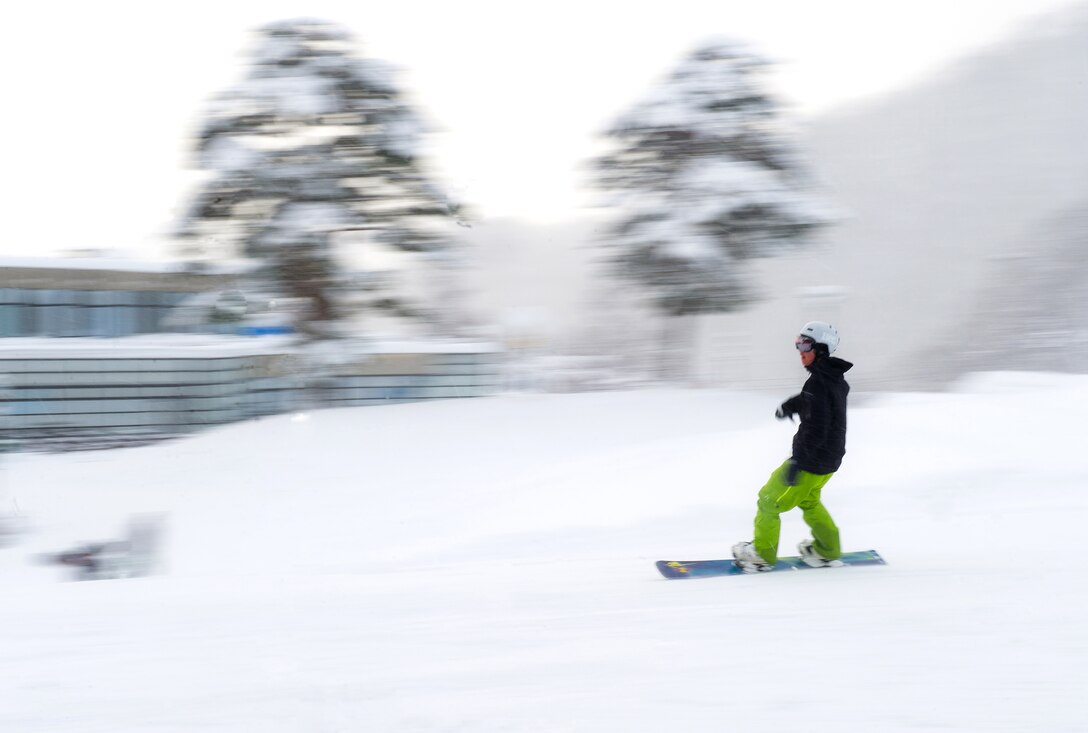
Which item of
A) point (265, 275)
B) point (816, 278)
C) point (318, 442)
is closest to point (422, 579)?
point (318, 442)

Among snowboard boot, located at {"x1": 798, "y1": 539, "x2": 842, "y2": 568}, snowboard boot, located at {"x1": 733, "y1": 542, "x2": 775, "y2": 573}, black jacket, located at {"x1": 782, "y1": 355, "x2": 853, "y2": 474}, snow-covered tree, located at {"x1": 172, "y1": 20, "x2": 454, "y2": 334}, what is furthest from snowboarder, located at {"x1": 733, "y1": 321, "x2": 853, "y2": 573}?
snow-covered tree, located at {"x1": 172, "y1": 20, "x2": 454, "y2": 334}

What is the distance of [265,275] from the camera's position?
17.6 metres

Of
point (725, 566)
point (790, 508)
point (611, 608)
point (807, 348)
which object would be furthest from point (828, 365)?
point (611, 608)

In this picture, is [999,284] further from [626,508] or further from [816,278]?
[626,508]

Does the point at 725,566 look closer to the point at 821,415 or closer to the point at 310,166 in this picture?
the point at 821,415

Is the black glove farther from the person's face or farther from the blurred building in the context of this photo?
the blurred building

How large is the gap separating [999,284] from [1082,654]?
52.8 metres

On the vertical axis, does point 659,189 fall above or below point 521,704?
above

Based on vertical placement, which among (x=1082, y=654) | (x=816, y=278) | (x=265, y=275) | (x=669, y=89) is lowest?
(x=1082, y=654)

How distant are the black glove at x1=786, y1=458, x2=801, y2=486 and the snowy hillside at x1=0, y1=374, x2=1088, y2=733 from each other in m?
0.60

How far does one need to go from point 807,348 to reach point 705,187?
52.4ft

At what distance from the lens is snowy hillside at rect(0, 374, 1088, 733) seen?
3.70 m

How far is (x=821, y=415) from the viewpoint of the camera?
588cm

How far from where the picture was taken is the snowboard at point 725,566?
6.30 m
